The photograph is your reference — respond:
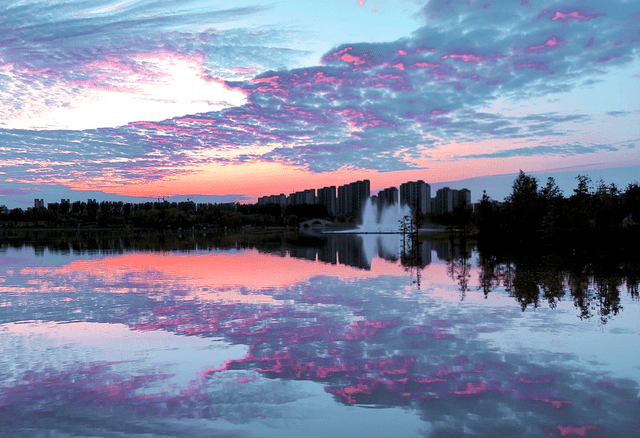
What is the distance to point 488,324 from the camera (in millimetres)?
13266

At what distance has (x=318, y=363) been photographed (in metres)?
9.93

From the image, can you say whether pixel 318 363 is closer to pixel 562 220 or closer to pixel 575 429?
pixel 575 429

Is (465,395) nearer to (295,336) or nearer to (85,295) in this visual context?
(295,336)

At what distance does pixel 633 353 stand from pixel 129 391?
10804 mm

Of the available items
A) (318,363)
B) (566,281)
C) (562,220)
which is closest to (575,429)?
(318,363)

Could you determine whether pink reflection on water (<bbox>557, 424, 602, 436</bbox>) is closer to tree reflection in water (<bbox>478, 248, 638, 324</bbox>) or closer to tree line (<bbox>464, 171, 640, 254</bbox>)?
tree reflection in water (<bbox>478, 248, 638, 324</bbox>)

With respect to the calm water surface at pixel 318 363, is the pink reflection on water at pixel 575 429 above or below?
below

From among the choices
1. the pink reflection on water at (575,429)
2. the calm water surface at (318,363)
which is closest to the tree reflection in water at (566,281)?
the calm water surface at (318,363)

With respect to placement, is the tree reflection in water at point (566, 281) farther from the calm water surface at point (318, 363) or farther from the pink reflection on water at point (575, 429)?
the pink reflection on water at point (575, 429)

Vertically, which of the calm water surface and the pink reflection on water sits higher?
the calm water surface

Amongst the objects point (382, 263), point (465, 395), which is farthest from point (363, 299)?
point (382, 263)

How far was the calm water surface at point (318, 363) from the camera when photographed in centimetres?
729

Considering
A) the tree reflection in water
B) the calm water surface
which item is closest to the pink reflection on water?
the calm water surface

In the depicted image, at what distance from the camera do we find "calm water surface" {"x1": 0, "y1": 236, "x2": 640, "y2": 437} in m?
7.29
